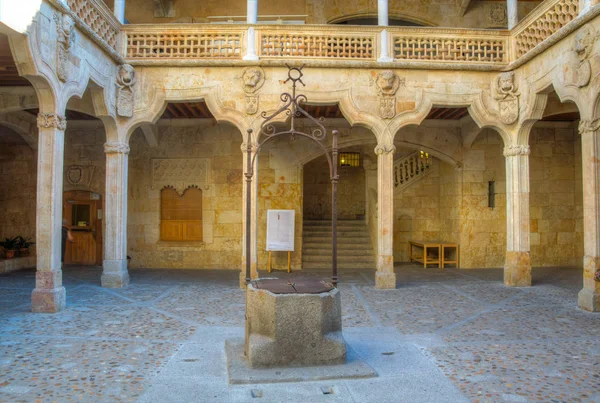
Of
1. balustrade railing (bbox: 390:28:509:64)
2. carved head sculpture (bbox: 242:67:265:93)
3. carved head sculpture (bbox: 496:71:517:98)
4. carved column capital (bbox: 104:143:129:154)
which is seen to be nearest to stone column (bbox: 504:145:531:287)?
carved head sculpture (bbox: 496:71:517:98)

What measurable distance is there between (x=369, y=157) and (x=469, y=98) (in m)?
4.39

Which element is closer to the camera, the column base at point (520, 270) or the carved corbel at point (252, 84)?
the carved corbel at point (252, 84)

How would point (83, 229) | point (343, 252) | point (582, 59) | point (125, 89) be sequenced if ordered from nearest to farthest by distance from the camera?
point (582, 59) < point (125, 89) < point (83, 229) < point (343, 252)

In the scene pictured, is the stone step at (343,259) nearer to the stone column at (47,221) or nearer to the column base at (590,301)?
the column base at (590,301)

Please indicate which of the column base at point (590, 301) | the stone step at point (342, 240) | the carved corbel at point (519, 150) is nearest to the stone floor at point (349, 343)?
the column base at point (590, 301)

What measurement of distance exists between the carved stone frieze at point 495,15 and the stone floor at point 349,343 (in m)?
7.74

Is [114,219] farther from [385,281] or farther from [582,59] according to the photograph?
[582,59]

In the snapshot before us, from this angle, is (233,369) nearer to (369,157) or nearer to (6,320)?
(6,320)

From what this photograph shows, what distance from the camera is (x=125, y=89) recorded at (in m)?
9.49

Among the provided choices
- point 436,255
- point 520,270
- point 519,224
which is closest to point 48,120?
point 519,224

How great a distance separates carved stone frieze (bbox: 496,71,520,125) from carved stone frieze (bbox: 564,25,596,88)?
5.74ft

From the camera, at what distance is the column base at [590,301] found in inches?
285

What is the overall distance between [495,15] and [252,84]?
8090 mm

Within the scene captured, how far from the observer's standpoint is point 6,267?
11.9 m
